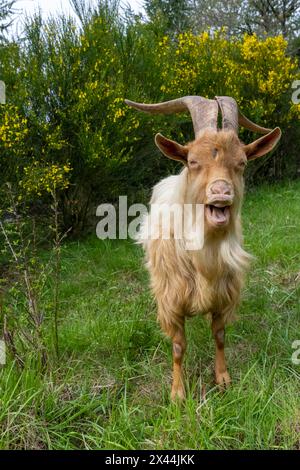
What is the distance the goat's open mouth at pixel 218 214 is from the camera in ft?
9.12

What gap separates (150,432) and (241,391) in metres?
0.68

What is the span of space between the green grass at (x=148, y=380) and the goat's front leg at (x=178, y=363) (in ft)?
0.23

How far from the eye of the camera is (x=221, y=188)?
2.64 m

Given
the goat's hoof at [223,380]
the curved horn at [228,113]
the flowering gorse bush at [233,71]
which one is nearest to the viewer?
the curved horn at [228,113]

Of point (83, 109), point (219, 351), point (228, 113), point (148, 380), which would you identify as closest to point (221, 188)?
point (228, 113)

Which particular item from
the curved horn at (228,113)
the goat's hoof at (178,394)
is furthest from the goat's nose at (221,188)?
the goat's hoof at (178,394)

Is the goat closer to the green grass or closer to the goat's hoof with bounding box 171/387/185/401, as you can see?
the goat's hoof with bounding box 171/387/185/401

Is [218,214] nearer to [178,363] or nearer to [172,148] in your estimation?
[172,148]

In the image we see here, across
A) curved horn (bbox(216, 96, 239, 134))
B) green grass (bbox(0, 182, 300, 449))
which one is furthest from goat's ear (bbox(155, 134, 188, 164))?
green grass (bbox(0, 182, 300, 449))

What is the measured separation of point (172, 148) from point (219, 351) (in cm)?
151

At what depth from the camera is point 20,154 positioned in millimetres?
5906

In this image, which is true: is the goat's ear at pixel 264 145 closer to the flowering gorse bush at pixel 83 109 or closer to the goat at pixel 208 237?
the goat at pixel 208 237

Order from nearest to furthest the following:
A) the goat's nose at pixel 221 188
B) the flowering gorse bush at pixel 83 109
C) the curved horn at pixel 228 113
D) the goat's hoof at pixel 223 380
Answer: the goat's nose at pixel 221 188 < the curved horn at pixel 228 113 < the goat's hoof at pixel 223 380 < the flowering gorse bush at pixel 83 109

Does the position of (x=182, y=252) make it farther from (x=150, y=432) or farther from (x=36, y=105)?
(x=36, y=105)
